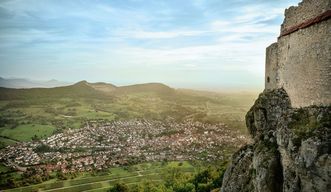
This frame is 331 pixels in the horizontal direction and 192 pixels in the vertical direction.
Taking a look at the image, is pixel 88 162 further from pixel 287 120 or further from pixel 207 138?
pixel 287 120

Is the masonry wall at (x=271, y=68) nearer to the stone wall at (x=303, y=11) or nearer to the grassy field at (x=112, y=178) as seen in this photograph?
the stone wall at (x=303, y=11)

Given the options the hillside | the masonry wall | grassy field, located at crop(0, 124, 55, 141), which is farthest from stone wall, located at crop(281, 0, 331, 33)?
grassy field, located at crop(0, 124, 55, 141)

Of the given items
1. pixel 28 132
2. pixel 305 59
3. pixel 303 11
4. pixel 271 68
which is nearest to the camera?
pixel 305 59

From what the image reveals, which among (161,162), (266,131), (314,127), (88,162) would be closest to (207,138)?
A: (161,162)

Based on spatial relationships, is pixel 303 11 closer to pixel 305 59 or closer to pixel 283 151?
pixel 305 59

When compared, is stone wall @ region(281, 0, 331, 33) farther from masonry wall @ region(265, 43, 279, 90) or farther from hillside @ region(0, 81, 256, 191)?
hillside @ region(0, 81, 256, 191)

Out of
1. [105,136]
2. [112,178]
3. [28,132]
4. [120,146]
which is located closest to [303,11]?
[112,178]
